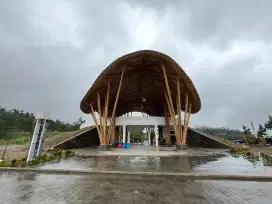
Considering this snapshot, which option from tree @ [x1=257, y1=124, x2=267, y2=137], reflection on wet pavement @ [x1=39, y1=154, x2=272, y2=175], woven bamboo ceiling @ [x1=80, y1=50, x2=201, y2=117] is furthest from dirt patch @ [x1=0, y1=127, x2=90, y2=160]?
tree @ [x1=257, y1=124, x2=267, y2=137]

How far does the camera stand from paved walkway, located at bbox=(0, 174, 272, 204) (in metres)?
4.43

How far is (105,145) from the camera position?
22.6m

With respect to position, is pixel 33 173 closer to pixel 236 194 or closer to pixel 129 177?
pixel 129 177

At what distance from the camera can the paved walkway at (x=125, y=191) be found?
4426 mm

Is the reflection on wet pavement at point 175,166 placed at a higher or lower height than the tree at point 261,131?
lower

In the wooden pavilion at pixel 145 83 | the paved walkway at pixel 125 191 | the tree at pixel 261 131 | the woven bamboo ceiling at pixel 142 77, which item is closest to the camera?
the paved walkway at pixel 125 191

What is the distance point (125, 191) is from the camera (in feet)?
16.7

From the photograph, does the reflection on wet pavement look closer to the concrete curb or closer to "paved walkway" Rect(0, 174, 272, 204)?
the concrete curb

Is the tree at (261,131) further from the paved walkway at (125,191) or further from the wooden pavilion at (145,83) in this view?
the paved walkway at (125,191)

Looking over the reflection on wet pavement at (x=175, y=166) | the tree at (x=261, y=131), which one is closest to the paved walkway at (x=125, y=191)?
the reflection on wet pavement at (x=175, y=166)

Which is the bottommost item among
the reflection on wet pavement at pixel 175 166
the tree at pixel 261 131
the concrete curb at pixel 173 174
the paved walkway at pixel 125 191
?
the paved walkway at pixel 125 191

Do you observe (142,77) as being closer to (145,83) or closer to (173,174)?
(145,83)

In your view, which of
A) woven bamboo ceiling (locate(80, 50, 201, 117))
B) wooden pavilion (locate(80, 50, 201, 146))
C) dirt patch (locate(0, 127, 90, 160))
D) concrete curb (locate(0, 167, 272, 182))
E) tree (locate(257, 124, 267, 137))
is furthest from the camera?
tree (locate(257, 124, 267, 137))

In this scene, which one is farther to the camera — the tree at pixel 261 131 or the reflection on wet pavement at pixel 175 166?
the tree at pixel 261 131
